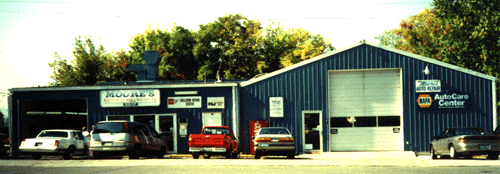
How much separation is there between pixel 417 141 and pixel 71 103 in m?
21.2

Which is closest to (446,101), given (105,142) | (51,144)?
(105,142)

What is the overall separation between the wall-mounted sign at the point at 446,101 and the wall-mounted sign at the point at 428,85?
27cm

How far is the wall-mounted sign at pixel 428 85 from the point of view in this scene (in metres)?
25.5

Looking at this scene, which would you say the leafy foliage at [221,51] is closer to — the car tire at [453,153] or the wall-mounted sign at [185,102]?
the wall-mounted sign at [185,102]

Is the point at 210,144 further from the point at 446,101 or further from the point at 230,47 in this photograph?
the point at 230,47

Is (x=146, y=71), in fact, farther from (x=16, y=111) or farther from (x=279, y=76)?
(x=279, y=76)

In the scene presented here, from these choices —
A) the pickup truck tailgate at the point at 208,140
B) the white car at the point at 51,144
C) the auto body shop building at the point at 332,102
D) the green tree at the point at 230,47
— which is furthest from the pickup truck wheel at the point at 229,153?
the green tree at the point at 230,47

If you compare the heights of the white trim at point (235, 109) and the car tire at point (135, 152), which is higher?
the white trim at point (235, 109)

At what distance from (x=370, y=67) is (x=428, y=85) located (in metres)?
2.86

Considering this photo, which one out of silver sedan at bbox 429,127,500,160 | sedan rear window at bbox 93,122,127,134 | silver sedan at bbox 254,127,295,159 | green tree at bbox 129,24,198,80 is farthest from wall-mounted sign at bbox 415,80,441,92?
green tree at bbox 129,24,198,80

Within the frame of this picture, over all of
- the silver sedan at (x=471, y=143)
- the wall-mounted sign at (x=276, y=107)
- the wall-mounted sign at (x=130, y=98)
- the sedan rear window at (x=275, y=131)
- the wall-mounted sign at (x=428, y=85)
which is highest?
the wall-mounted sign at (x=428, y=85)

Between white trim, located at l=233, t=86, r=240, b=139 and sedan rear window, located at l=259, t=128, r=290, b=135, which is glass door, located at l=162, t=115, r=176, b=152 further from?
sedan rear window, located at l=259, t=128, r=290, b=135

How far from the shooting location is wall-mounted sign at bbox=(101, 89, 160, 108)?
26812mm

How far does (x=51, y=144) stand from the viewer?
22562 mm
